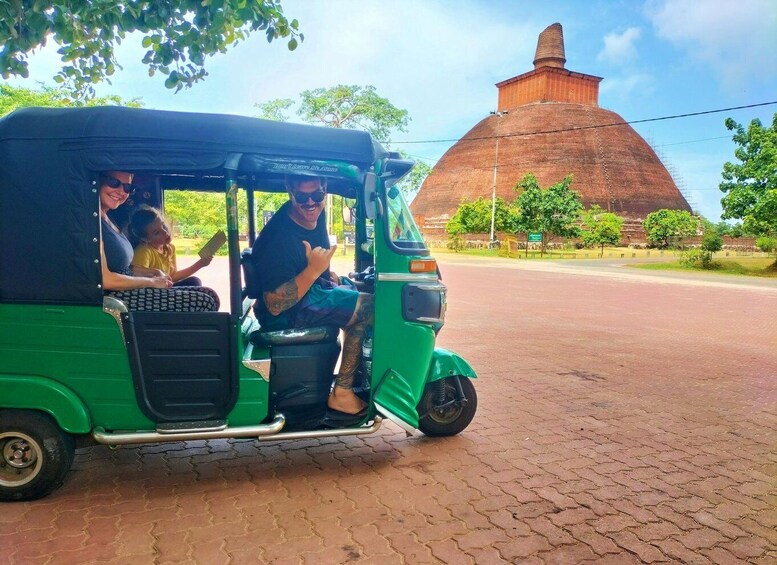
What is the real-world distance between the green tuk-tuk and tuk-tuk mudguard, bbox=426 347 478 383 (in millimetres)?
560

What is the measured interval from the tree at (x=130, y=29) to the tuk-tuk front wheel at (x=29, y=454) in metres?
2.96

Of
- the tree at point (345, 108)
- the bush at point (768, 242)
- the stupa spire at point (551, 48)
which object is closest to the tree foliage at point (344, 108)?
the tree at point (345, 108)

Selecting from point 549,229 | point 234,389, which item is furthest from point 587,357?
point 549,229

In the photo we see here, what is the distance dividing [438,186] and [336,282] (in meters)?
74.1

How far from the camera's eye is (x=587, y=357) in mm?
7848

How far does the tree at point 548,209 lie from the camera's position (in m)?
39.4

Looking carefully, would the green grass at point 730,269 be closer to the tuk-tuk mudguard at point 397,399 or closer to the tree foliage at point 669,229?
the tree foliage at point 669,229

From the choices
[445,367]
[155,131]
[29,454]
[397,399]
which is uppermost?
[155,131]

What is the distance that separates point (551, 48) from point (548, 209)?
5033 cm

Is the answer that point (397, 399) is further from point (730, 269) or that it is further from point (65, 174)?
point (730, 269)

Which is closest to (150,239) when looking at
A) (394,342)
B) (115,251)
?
(115,251)

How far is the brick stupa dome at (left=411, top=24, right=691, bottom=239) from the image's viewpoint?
219 ft

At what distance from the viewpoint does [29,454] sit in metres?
3.41

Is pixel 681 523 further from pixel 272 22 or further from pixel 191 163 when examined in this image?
pixel 272 22
